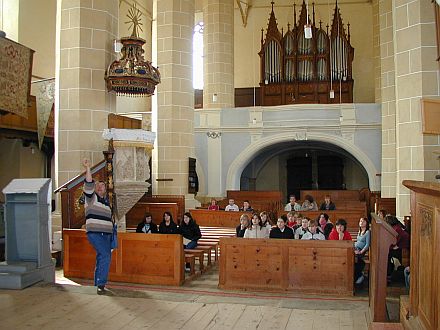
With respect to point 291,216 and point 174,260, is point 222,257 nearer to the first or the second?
point 174,260

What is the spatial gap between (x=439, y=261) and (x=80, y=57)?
8.25m

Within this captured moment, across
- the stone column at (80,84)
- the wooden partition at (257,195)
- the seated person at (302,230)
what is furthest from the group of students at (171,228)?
the wooden partition at (257,195)

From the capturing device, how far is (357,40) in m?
21.7

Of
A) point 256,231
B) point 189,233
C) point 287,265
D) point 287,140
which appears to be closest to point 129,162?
point 189,233

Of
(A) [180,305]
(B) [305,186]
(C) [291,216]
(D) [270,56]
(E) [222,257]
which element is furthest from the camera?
(B) [305,186]

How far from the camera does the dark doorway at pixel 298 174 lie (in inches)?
827

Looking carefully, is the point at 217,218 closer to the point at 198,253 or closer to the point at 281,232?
the point at 198,253

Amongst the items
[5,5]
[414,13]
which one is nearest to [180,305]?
[414,13]

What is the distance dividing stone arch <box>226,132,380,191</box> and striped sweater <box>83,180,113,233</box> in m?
11.4

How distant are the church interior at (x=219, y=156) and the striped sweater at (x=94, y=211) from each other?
0.66 metres

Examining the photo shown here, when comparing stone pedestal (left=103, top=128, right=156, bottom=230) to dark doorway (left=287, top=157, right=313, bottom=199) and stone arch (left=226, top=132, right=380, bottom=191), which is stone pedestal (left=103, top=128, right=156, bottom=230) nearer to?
stone arch (left=226, top=132, right=380, bottom=191)

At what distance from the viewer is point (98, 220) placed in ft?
18.4

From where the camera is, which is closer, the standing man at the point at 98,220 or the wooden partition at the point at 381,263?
the wooden partition at the point at 381,263

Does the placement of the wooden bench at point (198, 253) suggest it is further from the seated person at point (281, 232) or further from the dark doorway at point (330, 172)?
the dark doorway at point (330, 172)
